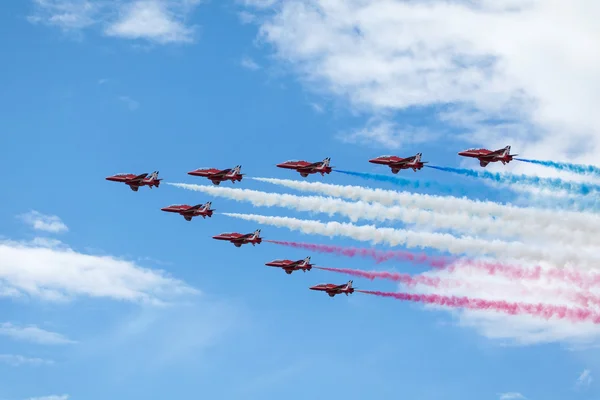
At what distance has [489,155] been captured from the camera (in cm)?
19388

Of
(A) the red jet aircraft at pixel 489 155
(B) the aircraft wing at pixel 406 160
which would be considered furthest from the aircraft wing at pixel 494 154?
(B) the aircraft wing at pixel 406 160

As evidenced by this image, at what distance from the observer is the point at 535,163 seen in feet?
627

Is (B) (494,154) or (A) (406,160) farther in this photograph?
(A) (406,160)

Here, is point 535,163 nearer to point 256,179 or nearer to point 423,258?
point 423,258

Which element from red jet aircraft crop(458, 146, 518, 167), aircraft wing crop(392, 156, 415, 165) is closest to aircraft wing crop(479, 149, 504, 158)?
red jet aircraft crop(458, 146, 518, 167)

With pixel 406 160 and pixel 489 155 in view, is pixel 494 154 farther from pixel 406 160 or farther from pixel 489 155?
pixel 406 160

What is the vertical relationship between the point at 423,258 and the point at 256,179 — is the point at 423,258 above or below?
below

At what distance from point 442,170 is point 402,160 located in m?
6.79

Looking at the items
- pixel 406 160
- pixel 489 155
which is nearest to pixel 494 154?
pixel 489 155

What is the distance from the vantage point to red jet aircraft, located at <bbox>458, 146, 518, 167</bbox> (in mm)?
192750

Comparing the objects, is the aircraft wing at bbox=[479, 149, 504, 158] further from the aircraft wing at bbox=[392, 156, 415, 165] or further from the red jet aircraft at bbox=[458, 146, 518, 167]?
the aircraft wing at bbox=[392, 156, 415, 165]

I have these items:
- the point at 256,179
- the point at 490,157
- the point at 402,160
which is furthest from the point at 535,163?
the point at 256,179

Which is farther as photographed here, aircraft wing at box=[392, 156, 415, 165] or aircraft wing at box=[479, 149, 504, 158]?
aircraft wing at box=[392, 156, 415, 165]

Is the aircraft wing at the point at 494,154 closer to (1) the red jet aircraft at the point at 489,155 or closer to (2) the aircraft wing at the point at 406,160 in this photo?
(1) the red jet aircraft at the point at 489,155
